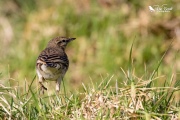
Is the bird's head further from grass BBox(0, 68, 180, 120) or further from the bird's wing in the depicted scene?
grass BBox(0, 68, 180, 120)

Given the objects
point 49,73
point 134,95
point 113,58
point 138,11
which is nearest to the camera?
point 134,95

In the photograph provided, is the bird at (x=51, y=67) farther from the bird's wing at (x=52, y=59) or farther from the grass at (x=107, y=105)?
the grass at (x=107, y=105)

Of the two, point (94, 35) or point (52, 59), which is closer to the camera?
point (52, 59)

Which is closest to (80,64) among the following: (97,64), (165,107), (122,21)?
(97,64)

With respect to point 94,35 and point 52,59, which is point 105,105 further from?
point 94,35

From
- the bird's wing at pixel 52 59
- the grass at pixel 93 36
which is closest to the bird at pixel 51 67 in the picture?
the bird's wing at pixel 52 59

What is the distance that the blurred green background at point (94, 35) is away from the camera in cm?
1249

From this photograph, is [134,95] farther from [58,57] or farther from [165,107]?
[58,57]

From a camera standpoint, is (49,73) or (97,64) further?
(97,64)

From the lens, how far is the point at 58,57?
25.6 feet

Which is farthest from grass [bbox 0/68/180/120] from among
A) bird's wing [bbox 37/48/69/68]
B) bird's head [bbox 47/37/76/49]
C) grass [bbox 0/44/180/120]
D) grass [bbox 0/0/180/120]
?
grass [bbox 0/0/180/120]

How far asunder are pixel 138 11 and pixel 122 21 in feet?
1.80

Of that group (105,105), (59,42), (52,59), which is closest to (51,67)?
(52,59)

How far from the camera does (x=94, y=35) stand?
1321cm
